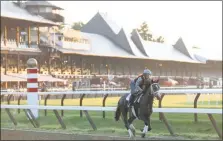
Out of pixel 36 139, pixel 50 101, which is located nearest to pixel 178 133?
pixel 36 139

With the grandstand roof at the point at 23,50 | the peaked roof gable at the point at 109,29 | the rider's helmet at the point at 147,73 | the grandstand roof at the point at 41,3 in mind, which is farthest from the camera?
the grandstand roof at the point at 41,3

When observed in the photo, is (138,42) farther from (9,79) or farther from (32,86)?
(9,79)

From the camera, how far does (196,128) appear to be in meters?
7.25

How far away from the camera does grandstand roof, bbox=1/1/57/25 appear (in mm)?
34463

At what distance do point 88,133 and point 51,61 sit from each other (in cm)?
3011

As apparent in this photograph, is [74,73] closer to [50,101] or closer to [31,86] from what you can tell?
[50,101]

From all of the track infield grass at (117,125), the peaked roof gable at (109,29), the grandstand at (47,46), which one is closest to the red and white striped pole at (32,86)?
the track infield grass at (117,125)

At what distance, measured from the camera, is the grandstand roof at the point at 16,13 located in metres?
34.5

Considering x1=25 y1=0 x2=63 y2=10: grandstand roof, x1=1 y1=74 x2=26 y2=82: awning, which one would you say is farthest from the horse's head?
x1=25 y1=0 x2=63 y2=10: grandstand roof

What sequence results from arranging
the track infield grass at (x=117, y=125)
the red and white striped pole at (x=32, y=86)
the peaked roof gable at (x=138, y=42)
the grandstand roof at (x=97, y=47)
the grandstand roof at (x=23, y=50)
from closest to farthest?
the track infield grass at (x=117, y=125), the red and white striped pole at (x=32, y=86), the peaked roof gable at (x=138, y=42), the grandstand roof at (x=23, y=50), the grandstand roof at (x=97, y=47)

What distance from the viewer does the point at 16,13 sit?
117 feet

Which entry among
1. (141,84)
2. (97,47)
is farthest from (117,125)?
(97,47)

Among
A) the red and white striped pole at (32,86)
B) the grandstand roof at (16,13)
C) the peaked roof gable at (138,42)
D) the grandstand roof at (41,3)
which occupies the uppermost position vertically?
the grandstand roof at (41,3)

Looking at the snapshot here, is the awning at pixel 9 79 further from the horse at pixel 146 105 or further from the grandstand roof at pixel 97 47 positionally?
the horse at pixel 146 105
